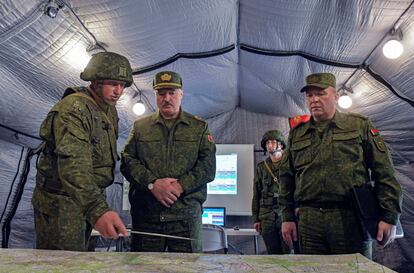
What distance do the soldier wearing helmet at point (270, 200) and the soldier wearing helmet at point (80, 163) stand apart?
2091mm

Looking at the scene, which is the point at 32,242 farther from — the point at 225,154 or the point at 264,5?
the point at 264,5

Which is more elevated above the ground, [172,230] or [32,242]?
[172,230]

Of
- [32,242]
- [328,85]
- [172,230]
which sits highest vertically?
[328,85]

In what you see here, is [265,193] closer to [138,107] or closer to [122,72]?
[138,107]

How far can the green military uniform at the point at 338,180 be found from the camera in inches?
69.6

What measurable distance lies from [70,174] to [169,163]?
2.32 ft

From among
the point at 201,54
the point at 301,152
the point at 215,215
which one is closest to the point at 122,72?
the point at 301,152

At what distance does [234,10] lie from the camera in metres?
2.67

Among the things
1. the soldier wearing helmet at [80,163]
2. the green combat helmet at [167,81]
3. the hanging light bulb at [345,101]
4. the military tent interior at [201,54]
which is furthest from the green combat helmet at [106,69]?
the hanging light bulb at [345,101]

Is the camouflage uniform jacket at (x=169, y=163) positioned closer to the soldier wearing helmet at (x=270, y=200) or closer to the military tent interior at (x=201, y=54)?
the military tent interior at (x=201, y=54)

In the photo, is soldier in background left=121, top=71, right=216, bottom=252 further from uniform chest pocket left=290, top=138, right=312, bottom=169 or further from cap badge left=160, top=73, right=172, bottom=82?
uniform chest pocket left=290, top=138, right=312, bottom=169

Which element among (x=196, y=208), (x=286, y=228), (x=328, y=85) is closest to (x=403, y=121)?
(x=328, y=85)

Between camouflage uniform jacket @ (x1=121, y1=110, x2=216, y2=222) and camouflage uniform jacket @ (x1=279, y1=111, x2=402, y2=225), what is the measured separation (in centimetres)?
51

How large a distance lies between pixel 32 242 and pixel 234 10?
3.22 metres
